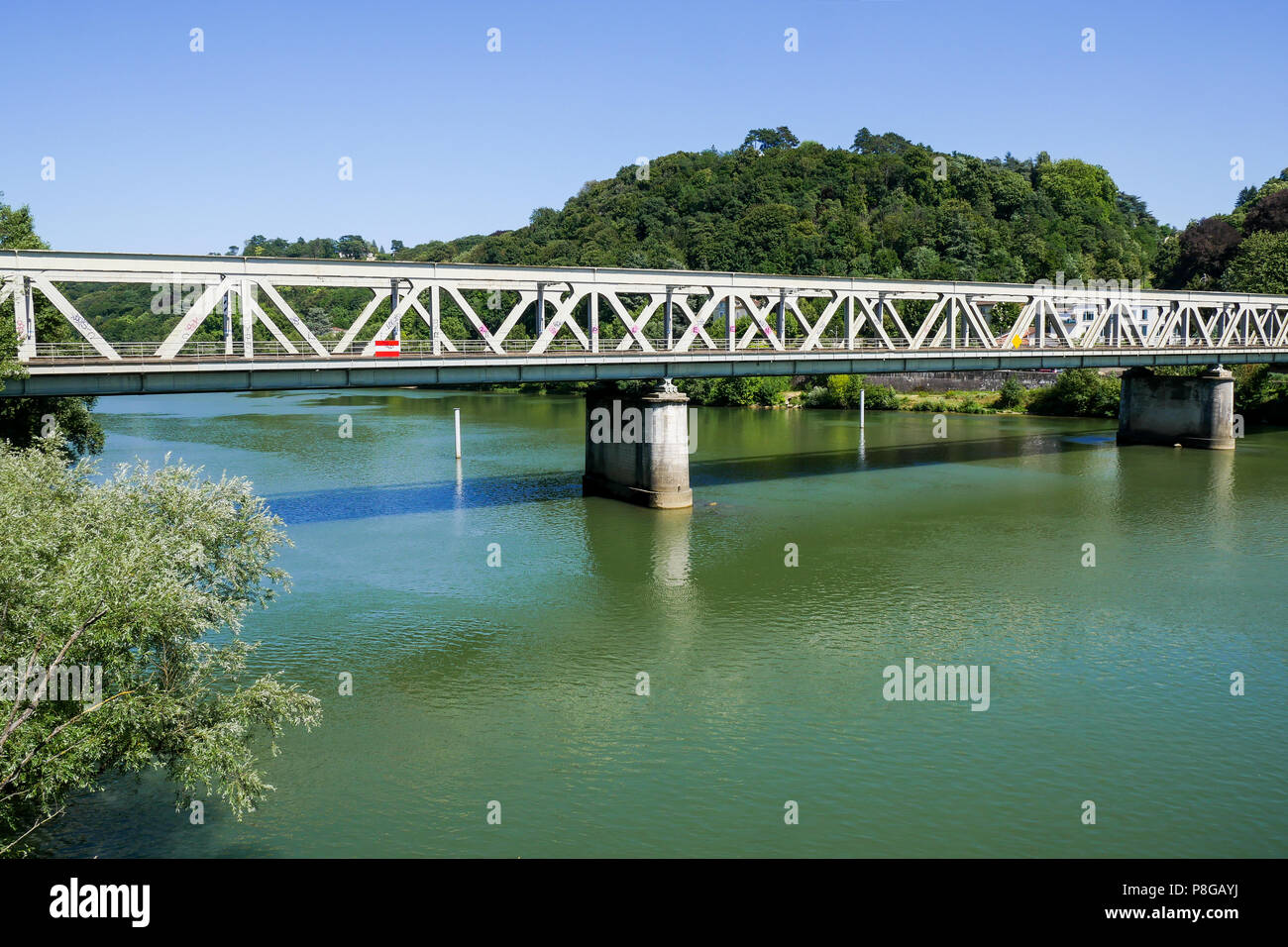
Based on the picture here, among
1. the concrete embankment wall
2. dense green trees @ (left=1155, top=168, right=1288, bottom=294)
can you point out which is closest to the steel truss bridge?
the concrete embankment wall

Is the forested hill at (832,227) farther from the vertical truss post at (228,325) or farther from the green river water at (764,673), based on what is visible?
the vertical truss post at (228,325)

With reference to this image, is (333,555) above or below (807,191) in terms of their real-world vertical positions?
below

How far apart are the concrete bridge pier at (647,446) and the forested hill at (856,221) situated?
8436 cm

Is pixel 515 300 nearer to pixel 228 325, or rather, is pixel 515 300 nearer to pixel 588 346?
pixel 588 346

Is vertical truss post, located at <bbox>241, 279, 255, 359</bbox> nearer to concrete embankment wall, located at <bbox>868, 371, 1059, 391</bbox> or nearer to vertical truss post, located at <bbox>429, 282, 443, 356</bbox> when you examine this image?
vertical truss post, located at <bbox>429, 282, 443, 356</bbox>

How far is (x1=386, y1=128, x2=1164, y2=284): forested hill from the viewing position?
135375mm

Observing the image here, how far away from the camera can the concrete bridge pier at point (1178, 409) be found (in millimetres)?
62875

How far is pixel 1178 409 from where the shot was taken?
6462cm

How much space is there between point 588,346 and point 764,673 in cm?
2209

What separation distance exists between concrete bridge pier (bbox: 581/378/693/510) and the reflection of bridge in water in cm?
9

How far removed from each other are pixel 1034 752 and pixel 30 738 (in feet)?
52.7

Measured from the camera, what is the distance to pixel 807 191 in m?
157
